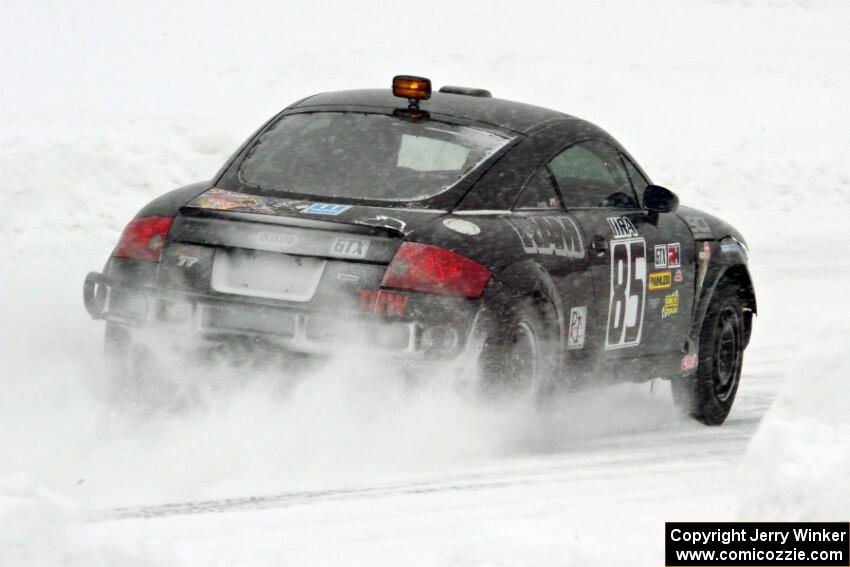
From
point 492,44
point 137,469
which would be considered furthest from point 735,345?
point 492,44

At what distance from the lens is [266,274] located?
6.21 meters

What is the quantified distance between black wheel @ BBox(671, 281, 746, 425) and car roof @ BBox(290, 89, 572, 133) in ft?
5.06

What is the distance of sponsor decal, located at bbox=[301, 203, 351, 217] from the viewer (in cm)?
632

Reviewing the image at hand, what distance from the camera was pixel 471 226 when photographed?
251 inches

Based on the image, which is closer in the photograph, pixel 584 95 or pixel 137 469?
pixel 137 469

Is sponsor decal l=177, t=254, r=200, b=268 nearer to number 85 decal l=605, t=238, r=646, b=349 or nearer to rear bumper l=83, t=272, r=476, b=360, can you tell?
rear bumper l=83, t=272, r=476, b=360

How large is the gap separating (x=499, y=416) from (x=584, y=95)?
16.2 m

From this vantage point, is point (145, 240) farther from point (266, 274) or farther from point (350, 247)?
point (350, 247)

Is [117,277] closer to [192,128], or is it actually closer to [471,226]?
[471,226]

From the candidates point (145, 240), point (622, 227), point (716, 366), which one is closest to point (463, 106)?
point (622, 227)

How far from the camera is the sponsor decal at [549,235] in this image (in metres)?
6.62

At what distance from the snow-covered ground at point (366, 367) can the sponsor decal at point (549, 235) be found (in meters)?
0.68

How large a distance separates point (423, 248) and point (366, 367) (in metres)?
0.50

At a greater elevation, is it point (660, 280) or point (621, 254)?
point (621, 254)
